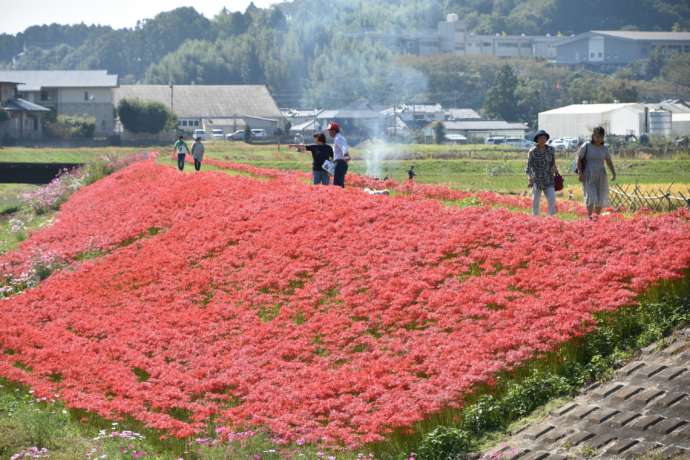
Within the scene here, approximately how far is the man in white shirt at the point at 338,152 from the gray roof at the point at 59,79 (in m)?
80.2

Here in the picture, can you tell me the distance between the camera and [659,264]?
54.3 ft

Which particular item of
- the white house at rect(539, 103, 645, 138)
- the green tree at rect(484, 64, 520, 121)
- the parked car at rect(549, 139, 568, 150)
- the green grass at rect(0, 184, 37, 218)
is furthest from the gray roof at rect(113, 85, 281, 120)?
the green grass at rect(0, 184, 37, 218)

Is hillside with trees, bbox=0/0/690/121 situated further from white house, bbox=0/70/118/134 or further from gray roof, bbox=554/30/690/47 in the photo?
white house, bbox=0/70/118/134

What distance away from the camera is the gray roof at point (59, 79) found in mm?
104812

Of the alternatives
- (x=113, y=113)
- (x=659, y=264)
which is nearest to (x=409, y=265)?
(x=659, y=264)

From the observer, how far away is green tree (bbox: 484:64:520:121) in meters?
122

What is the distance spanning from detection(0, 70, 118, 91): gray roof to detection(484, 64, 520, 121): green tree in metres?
39.8

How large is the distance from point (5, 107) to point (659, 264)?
7778cm

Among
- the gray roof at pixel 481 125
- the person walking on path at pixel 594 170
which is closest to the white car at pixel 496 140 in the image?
the gray roof at pixel 481 125

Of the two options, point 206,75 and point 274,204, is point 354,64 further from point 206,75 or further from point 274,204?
point 274,204

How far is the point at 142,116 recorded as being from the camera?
319ft

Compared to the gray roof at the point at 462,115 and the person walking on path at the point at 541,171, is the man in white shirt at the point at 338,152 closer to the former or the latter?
the person walking on path at the point at 541,171

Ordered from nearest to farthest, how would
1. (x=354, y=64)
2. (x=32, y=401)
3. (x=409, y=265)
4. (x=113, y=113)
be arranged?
(x=32, y=401)
(x=409, y=265)
(x=113, y=113)
(x=354, y=64)

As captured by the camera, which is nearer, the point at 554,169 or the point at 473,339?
the point at 473,339
